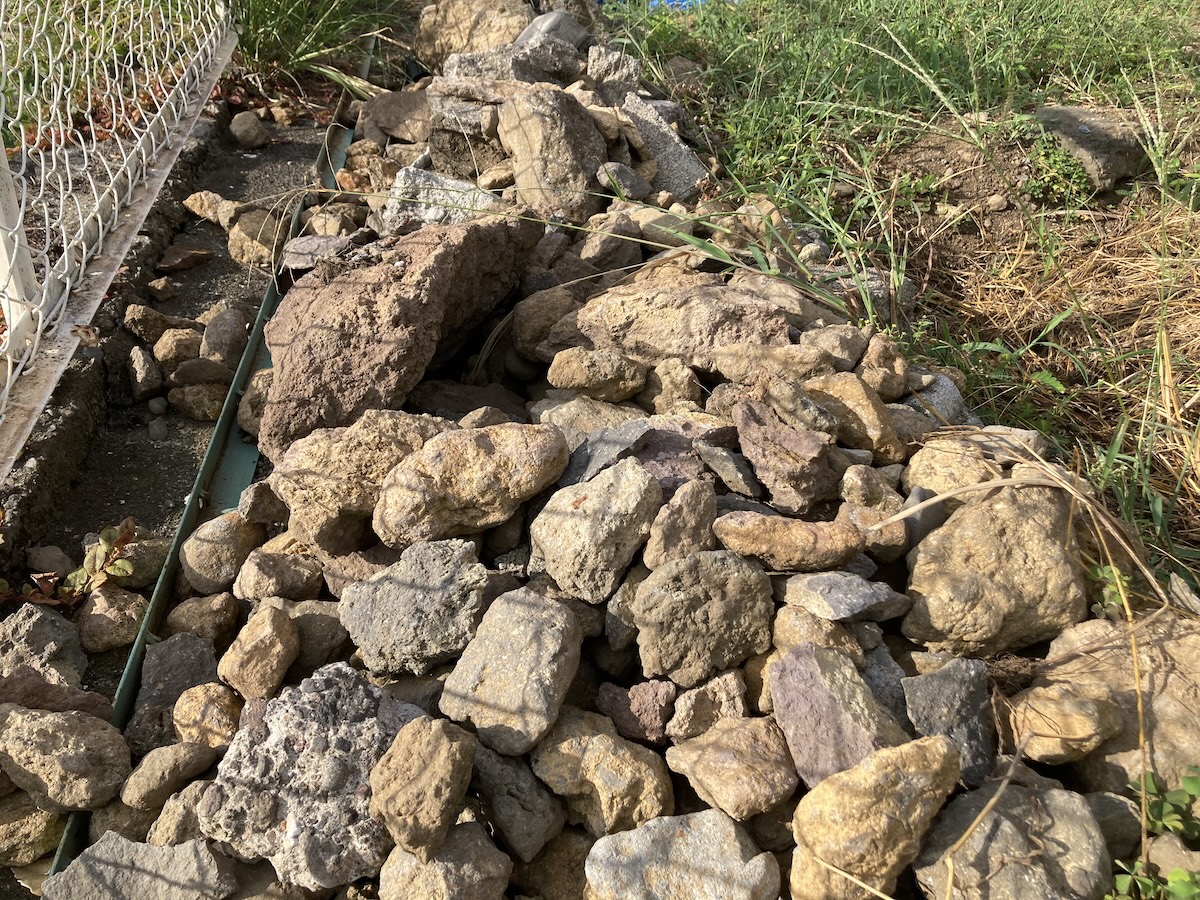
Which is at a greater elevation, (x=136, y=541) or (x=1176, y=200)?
(x=1176, y=200)

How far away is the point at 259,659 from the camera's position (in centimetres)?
198

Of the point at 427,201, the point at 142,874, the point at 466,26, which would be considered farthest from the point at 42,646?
the point at 466,26

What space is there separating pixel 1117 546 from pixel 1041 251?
75.9 inches

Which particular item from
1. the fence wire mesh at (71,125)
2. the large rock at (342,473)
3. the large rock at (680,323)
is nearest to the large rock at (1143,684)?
the large rock at (680,323)

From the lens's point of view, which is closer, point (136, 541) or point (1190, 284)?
point (136, 541)

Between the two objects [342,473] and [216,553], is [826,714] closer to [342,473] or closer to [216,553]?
[342,473]

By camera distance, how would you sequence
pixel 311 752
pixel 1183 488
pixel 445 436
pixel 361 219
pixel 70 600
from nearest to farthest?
pixel 311 752
pixel 445 436
pixel 70 600
pixel 1183 488
pixel 361 219

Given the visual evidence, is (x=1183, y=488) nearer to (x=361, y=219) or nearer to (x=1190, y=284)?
(x=1190, y=284)

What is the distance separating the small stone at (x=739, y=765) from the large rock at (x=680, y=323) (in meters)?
1.18

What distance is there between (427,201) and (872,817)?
2550 millimetres

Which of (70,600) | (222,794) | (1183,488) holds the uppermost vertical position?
(1183,488)

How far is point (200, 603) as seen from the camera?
226 cm

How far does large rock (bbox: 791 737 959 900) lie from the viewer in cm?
152


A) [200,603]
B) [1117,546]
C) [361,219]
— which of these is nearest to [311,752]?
[200,603]
